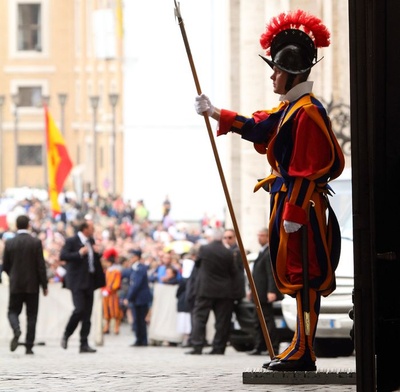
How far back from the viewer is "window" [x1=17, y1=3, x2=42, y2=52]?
9500cm

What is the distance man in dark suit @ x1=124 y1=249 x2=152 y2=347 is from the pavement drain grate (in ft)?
50.5

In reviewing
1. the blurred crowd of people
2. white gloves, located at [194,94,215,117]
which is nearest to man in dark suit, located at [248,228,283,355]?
the blurred crowd of people

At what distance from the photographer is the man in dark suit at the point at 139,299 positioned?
83.9ft

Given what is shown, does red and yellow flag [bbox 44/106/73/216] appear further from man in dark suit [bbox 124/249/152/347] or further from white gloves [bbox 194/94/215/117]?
white gloves [bbox 194/94/215/117]

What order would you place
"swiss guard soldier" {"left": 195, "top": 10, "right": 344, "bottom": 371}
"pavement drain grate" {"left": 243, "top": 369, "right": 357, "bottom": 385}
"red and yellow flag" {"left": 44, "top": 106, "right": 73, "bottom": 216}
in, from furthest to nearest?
1. "red and yellow flag" {"left": 44, "top": 106, "right": 73, "bottom": 216}
2. "swiss guard soldier" {"left": 195, "top": 10, "right": 344, "bottom": 371}
3. "pavement drain grate" {"left": 243, "top": 369, "right": 357, "bottom": 385}

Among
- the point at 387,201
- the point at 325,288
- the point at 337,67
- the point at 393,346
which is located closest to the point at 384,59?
the point at 387,201

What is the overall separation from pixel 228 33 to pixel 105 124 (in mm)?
44500

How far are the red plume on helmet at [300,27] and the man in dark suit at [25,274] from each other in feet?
34.0

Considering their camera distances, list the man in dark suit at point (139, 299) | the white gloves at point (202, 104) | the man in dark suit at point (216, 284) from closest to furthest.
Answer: the white gloves at point (202, 104) → the man in dark suit at point (216, 284) → the man in dark suit at point (139, 299)

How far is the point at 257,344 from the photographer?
20.9 metres

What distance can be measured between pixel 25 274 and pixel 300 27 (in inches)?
421

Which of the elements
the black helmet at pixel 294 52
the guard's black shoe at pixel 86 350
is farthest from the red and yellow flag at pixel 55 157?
the black helmet at pixel 294 52

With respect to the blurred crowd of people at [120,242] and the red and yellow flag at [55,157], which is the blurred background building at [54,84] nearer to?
the blurred crowd of people at [120,242]

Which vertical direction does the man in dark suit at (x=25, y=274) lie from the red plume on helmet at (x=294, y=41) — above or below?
below
